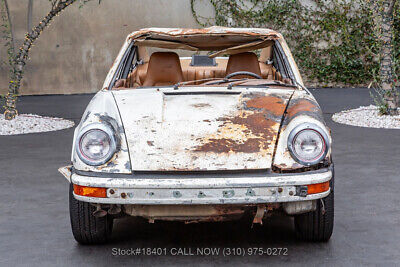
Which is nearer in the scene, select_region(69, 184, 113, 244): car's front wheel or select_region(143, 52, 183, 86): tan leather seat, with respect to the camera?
select_region(69, 184, 113, 244): car's front wheel

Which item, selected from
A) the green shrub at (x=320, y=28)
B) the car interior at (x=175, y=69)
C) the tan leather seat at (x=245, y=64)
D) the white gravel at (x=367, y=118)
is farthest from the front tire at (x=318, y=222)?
the green shrub at (x=320, y=28)

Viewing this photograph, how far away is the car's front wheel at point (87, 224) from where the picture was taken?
3816mm

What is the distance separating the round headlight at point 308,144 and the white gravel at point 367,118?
6475 mm

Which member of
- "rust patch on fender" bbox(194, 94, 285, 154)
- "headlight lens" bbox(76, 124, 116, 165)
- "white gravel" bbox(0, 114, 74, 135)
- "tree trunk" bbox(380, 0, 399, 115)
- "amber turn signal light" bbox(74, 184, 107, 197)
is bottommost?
"white gravel" bbox(0, 114, 74, 135)

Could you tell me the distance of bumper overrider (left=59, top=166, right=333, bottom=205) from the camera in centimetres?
337

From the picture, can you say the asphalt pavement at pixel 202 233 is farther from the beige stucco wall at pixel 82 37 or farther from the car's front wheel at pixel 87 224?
the beige stucco wall at pixel 82 37

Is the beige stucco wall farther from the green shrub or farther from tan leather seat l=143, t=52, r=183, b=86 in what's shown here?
tan leather seat l=143, t=52, r=183, b=86

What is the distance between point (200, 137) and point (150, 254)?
830 millimetres

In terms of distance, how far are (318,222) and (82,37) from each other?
41.8 ft

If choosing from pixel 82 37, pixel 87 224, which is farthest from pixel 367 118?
pixel 82 37

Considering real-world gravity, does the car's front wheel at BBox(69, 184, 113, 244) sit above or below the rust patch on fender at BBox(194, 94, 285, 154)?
below

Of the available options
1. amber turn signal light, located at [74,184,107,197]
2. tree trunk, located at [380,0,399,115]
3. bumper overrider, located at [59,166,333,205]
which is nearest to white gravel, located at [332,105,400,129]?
tree trunk, located at [380,0,399,115]

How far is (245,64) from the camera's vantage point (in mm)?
5156

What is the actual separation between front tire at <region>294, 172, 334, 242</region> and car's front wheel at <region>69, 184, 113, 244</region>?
4.05 ft
